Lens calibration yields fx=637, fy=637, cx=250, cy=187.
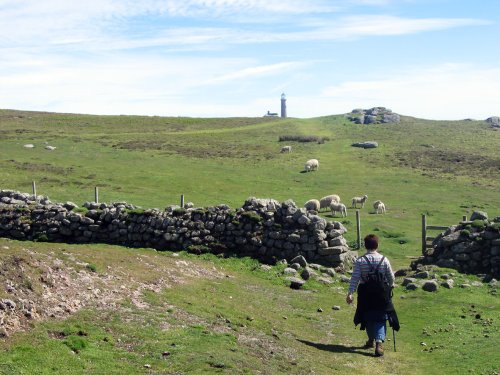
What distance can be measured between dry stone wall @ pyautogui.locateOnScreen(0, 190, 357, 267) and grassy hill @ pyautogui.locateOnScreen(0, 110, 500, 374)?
1.21m

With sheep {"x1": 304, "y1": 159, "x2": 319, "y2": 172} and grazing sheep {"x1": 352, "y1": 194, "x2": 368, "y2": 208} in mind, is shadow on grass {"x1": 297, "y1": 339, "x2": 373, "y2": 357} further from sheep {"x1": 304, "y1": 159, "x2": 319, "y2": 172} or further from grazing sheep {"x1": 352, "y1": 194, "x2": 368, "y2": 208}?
sheep {"x1": 304, "y1": 159, "x2": 319, "y2": 172}

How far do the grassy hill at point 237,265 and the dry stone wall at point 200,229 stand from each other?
3.97 ft

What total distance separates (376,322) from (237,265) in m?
10.7

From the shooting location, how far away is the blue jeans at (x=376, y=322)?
14.5 m

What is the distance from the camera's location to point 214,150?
246 feet

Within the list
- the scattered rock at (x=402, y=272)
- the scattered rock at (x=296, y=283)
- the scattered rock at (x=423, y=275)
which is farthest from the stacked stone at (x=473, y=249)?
the scattered rock at (x=296, y=283)

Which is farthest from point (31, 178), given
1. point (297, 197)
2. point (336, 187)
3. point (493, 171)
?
point (493, 171)

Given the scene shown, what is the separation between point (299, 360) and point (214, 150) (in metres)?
62.1

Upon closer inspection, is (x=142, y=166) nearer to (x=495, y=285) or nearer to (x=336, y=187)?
(x=336, y=187)

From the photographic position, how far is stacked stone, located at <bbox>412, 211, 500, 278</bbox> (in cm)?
2375

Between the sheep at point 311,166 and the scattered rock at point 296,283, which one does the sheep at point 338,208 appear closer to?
the scattered rock at point 296,283

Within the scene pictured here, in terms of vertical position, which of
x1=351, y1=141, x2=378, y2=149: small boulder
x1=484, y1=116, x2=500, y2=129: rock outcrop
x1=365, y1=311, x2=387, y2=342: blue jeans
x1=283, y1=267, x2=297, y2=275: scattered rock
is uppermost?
x1=484, y1=116, x2=500, y2=129: rock outcrop

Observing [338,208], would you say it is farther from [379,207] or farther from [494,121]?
[494,121]

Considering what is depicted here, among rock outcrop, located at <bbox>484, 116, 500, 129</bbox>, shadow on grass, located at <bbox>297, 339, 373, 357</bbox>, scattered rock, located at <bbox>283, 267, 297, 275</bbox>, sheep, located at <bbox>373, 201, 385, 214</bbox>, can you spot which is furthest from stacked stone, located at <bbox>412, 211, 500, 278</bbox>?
rock outcrop, located at <bbox>484, 116, 500, 129</bbox>
